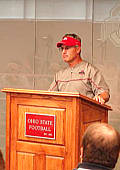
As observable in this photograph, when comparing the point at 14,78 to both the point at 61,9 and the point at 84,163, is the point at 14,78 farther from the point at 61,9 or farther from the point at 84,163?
the point at 84,163

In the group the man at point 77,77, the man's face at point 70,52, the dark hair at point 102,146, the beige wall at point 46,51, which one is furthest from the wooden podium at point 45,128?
the beige wall at point 46,51

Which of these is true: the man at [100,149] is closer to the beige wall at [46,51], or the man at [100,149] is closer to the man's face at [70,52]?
the man's face at [70,52]

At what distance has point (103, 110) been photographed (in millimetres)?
3857

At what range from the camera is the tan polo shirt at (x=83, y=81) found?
13.6 ft

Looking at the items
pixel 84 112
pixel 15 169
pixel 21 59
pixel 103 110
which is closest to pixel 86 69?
pixel 103 110

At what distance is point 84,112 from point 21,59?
9.27 feet

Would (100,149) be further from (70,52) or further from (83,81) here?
(70,52)

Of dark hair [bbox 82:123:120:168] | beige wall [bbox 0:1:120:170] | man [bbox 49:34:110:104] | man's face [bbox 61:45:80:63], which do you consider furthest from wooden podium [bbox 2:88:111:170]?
beige wall [bbox 0:1:120:170]

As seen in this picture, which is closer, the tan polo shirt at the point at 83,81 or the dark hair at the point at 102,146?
the dark hair at the point at 102,146

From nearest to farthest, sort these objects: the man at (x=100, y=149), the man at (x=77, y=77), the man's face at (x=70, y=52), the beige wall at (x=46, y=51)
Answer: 1. the man at (x=100, y=149)
2. the man at (x=77, y=77)
3. the man's face at (x=70, y=52)
4. the beige wall at (x=46, y=51)

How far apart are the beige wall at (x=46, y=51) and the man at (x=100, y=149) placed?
360cm

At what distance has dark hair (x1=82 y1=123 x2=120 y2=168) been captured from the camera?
2.06m

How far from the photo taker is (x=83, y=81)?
418cm

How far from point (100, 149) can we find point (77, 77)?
2224 millimetres
